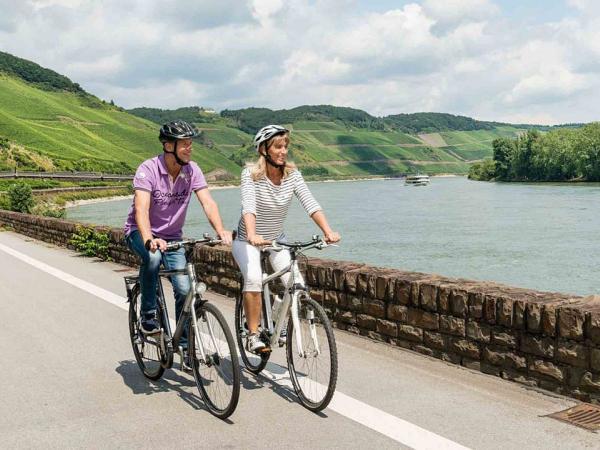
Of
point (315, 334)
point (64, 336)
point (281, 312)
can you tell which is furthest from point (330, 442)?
point (64, 336)

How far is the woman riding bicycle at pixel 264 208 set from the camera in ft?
17.0

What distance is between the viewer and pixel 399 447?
4.06 m

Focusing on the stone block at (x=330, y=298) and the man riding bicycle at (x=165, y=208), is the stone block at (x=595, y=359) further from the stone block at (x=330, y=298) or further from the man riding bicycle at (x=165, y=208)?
the stone block at (x=330, y=298)

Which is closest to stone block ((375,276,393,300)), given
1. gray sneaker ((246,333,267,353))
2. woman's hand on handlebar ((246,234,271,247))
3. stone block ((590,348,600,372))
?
gray sneaker ((246,333,267,353))

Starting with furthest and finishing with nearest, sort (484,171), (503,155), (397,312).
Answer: (484,171), (503,155), (397,312)

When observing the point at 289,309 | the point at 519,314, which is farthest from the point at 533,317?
the point at 289,309

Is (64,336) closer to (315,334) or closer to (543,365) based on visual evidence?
(315,334)

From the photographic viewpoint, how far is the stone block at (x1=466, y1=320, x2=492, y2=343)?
568cm

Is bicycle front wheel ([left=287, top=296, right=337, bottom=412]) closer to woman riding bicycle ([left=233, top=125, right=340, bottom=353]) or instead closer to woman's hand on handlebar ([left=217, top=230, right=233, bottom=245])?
woman riding bicycle ([left=233, top=125, right=340, bottom=353])

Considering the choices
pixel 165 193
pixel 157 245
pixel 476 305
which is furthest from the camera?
pixel 476 305

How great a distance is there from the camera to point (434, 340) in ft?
20.4

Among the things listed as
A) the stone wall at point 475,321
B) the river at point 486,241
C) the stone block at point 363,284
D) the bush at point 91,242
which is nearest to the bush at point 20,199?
the river at point 486,241

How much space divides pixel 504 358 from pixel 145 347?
2737mm

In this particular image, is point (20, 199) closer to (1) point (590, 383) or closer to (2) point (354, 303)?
(2) point (354, 303)
